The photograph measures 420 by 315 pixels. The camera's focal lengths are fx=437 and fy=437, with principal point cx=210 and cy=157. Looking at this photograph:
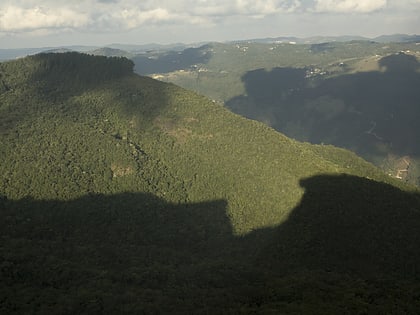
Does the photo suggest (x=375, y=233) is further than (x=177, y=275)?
Yes

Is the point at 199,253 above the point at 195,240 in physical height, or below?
below

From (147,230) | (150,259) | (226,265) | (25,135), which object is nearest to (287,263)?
(226,265)

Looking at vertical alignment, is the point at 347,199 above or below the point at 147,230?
above

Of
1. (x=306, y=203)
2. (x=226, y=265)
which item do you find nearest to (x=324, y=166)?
(x=306, y=203)

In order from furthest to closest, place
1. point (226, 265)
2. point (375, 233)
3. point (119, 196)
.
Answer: point (119, 196), point (375, 233), point (226, 265)

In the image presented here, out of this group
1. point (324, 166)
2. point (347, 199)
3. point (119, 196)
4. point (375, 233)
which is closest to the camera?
point (375, 233)

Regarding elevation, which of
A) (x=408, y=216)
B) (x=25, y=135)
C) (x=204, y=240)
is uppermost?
(x=25, y=135)

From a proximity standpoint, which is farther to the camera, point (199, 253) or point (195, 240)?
point (195, 240)

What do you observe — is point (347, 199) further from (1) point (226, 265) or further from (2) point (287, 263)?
(1) point (226, 265)
